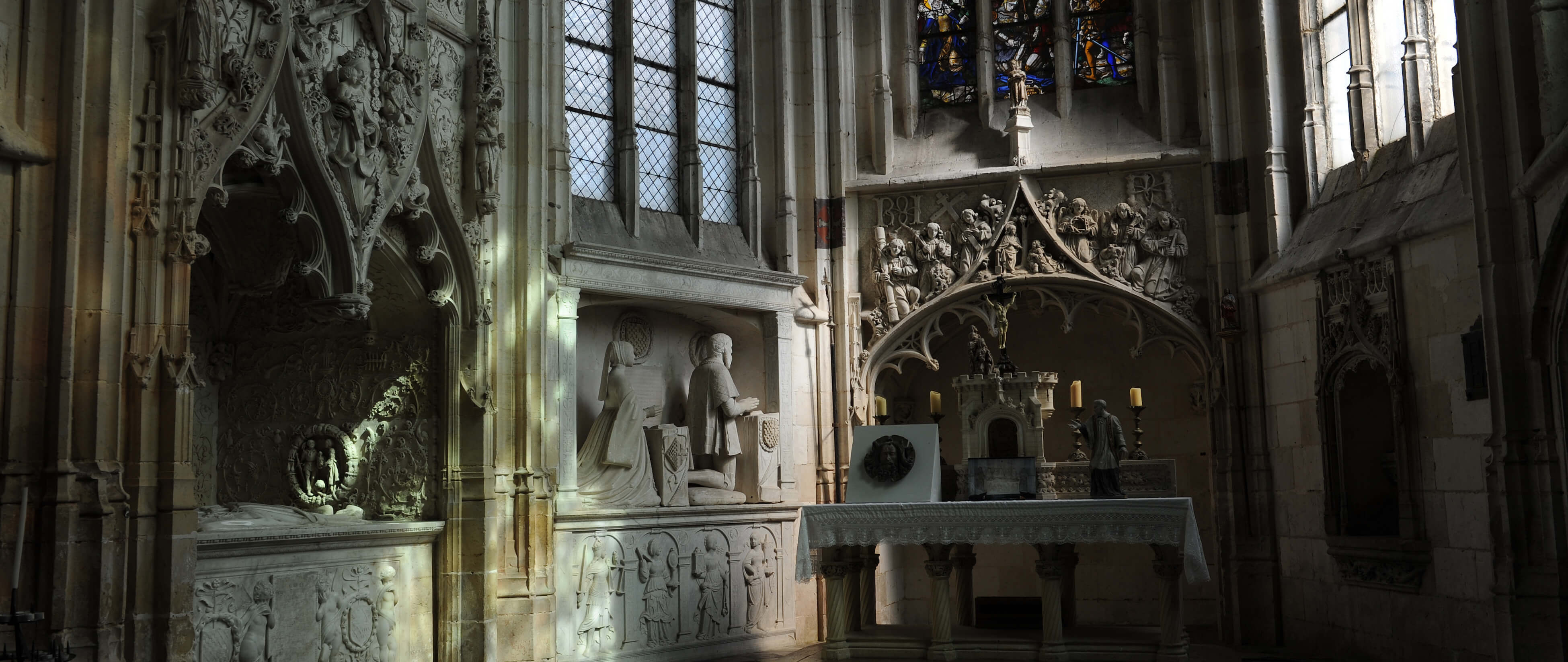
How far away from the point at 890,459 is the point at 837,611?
120cm

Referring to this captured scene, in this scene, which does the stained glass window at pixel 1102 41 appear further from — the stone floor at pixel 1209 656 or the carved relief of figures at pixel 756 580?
the carved relief of figures at pixel 756 580

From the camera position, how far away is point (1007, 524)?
944cm

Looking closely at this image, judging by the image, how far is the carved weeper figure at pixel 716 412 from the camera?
11609mm

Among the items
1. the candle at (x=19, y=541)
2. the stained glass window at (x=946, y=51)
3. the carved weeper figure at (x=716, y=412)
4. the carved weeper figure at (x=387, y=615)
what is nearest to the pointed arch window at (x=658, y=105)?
the carved weeper figure at (x=716, y=412)

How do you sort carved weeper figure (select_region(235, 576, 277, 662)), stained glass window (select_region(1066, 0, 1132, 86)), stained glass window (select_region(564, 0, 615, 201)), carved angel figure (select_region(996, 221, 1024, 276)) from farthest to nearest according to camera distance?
stained glass window (select_region(1066, 0, 1132, 86)) → carved angel figure (select_region(996, 221, 1024, 276)) → stained glass window (select_region(564, 0, 615, 201)) → carved weeper figure (select_region(235, 576, 277, 662))

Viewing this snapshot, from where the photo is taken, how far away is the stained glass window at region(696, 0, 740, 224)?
12.6 meters

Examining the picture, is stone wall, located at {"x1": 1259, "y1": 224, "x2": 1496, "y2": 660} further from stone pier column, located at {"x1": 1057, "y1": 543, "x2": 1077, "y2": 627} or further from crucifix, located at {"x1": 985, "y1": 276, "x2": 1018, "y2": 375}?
crucifix, located at {"x1": 985, "y1": 276, "x2": 1018, "y2": 375}

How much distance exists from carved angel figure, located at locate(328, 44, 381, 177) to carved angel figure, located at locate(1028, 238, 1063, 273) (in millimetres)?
6119

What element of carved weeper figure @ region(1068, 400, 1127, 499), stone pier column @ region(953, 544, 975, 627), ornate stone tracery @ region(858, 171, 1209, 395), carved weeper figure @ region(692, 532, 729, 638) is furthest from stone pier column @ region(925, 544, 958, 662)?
ornate stone tracery @ region(858, 171, 1209, 395)

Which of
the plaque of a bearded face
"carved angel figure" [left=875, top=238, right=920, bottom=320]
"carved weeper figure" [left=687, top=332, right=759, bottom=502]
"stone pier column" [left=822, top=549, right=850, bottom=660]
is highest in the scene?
"carved angel figure" [left=875, top=238, right=920, bottom=320]

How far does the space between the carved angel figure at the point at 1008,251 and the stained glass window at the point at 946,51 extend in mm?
1624

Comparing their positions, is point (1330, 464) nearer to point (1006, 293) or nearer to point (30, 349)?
point (1006, 293)

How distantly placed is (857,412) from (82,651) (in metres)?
7.32

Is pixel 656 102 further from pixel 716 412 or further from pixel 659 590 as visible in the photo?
pixel 659 590
